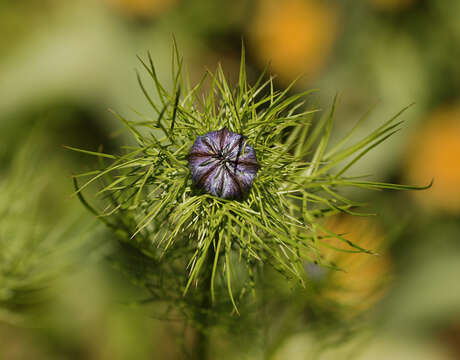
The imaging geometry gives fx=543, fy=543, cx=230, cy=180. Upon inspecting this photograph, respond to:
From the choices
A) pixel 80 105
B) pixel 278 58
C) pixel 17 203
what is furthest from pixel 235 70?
pixel 17 203

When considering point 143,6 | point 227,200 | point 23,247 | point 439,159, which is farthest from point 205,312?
point 143,6

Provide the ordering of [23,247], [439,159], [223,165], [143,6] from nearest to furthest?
[223,165] → [23,247] → [439,159] → [143,6]

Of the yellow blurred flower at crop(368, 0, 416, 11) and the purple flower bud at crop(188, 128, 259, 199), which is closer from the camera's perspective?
the purple flower bud at crop(188, 128, 259, 199)

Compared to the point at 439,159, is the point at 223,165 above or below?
below

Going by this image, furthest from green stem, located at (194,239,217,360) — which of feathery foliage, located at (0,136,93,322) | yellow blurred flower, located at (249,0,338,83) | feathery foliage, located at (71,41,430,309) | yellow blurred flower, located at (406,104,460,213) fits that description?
yellow blurred flower, located at (249,0,338,83)

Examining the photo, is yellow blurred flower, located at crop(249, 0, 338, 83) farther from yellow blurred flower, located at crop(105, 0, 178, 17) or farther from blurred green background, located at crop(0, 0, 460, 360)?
yellow blurred flower, located at crop(105, 0, 178, 17)

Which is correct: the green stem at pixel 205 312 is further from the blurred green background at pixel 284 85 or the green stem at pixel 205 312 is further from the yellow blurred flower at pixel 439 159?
the yellow blurred flower at pixel 439 159

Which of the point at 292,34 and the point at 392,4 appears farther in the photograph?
the point at 292,34

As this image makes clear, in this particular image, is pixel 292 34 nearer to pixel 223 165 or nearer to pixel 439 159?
pixel 439 159
